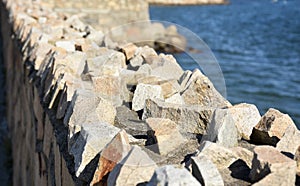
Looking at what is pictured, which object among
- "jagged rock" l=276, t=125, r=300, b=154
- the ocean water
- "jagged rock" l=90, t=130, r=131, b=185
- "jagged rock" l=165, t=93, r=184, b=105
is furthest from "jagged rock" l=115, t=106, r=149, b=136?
the ocean water

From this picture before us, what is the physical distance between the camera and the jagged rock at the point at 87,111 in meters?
1.64

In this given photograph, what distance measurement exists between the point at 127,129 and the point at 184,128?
0.60 feet

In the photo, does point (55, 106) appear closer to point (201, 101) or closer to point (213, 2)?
point (201, 101)

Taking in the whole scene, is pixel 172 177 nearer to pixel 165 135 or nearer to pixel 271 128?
pixel 165 135

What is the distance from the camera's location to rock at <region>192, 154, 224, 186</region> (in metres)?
1.15

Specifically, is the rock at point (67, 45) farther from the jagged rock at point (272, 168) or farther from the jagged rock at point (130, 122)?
the jagged rock at point (272, 168)

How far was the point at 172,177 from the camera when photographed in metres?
1.05

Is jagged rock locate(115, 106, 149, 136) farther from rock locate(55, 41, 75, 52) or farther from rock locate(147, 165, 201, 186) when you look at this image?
rock locate(55, 41, 75, 52)

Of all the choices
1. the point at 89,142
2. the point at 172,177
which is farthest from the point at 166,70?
the point at 172,177

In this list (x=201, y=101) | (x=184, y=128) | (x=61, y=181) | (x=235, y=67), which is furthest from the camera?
(x=235, y=67)

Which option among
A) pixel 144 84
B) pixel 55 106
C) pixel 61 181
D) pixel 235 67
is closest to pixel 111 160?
pixel 61 181

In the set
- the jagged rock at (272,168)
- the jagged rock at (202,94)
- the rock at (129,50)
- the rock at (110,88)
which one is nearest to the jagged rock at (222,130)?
the jagged rock at (272,168)

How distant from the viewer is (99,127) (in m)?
1.52

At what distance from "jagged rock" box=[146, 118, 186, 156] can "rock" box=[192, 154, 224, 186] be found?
24cm
